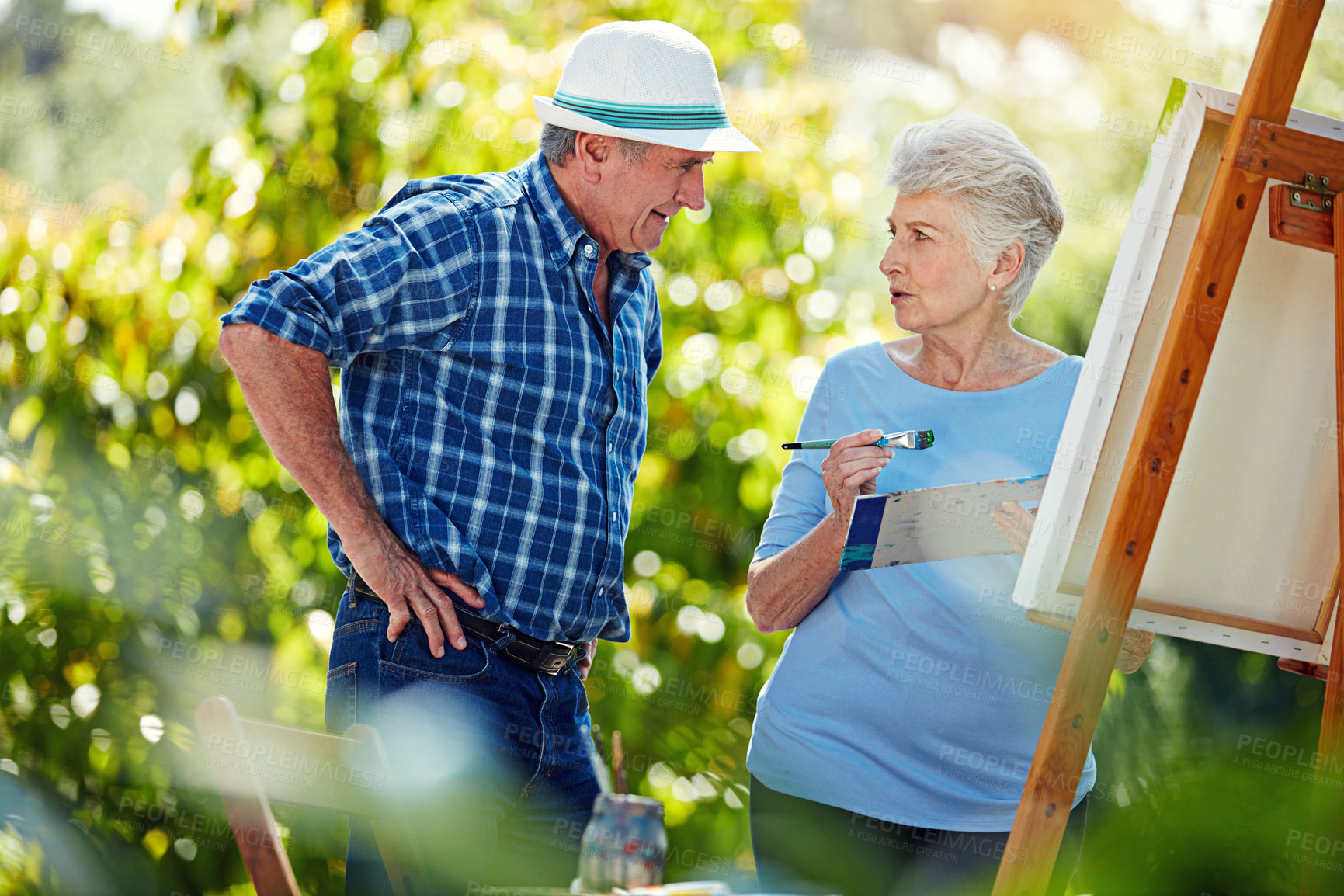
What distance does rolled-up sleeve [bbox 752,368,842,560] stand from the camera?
1857 millimetres

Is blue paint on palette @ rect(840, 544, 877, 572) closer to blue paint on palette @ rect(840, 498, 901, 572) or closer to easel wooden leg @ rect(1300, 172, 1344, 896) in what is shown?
blue paint on palette @ rect(840, 498, 901, 572)

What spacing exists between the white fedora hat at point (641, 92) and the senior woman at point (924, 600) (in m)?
0.33

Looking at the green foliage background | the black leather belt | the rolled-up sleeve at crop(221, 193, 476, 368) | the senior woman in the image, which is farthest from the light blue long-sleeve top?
the green foliage background

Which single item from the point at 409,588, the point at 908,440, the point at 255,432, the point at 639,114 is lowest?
the point at 255,432

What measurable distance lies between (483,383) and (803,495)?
0.57 m

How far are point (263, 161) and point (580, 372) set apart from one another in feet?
5.47

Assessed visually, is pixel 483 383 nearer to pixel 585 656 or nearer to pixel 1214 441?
pixel 585 656

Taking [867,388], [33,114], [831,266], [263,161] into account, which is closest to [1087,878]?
[831,266]

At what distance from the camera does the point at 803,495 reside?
187 centimetres

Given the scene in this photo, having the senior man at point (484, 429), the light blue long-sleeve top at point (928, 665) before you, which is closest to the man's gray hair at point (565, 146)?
the senior man at point (484, 429)

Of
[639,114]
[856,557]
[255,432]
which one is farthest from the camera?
[255,432]

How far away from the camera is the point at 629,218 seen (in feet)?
6.07

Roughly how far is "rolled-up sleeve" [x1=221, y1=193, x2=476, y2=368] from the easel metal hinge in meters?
1.13

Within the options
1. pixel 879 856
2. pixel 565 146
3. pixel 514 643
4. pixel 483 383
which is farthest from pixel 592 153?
pixel 879 856
